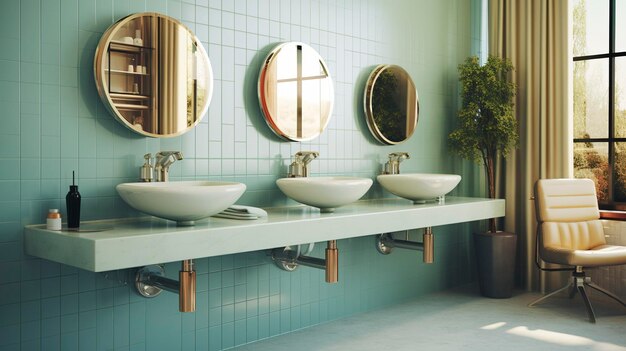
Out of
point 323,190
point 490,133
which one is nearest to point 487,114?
point 490,133

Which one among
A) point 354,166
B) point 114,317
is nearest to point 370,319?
point 354,166

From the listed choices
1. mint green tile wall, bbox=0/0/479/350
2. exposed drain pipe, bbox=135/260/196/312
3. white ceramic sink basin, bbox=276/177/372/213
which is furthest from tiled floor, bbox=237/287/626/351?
white ceramic sink basin, bbox=276/177/372/213

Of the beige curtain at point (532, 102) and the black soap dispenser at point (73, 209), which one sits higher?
the beige curtain at point (532, 102)

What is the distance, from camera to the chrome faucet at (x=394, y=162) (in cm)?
395

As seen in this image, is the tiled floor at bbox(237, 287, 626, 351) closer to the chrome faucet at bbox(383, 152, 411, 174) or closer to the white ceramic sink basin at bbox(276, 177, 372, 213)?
the white ceramic sink basin at bbox(276, 177, 372, 213)

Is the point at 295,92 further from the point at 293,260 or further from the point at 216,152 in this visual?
the point at 293,260

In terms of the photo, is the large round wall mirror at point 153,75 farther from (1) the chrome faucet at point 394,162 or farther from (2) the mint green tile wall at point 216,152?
(1) the chrome faucet at point 394,162

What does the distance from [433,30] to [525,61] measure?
2.36 ft

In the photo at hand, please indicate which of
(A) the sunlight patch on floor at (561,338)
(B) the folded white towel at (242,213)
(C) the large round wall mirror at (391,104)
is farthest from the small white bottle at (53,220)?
(A) the sunlight patch on floor at (561,338)

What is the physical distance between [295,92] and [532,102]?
1.99m

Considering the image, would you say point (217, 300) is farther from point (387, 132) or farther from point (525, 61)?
point (525, 61)

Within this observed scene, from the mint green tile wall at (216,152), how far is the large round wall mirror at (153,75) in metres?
0.07

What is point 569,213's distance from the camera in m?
4.06

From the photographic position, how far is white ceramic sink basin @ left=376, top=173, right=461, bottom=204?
356 centimetres
